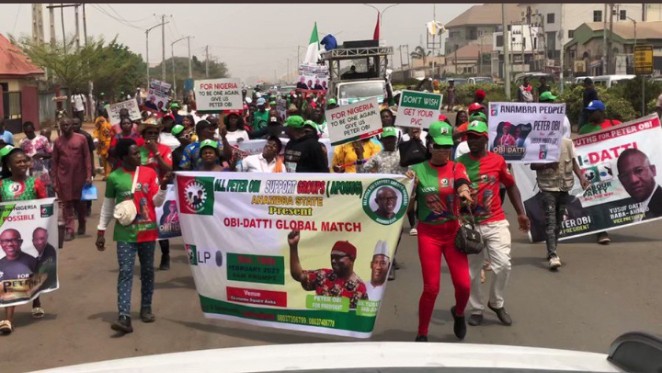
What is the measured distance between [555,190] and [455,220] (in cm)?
351

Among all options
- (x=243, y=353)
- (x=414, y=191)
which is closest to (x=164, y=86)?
(x=414, y=191)

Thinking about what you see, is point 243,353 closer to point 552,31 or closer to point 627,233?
point 627,233

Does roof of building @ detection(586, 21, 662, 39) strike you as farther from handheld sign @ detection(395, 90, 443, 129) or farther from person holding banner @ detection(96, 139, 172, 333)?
person holding banner @ detection(96, 139, 172, 333)

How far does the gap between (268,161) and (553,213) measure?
10.4 feet

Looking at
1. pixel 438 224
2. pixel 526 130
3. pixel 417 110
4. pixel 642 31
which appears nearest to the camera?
pixel 438 224

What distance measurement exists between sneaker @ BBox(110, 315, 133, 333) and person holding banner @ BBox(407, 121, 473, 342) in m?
2.42

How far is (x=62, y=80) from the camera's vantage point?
152 ft

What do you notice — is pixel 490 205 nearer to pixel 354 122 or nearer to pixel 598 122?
pixel 354 122

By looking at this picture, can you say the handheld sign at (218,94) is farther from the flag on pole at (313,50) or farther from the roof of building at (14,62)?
the roof of building at (14,62)

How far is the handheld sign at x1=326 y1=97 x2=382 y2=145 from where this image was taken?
34.7 ft

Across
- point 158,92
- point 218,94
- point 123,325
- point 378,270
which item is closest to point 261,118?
point 158,92

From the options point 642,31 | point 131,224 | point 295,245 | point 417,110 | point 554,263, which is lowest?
point 554,263

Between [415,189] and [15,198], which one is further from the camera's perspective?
[15,198]

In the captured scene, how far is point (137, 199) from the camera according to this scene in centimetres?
750
